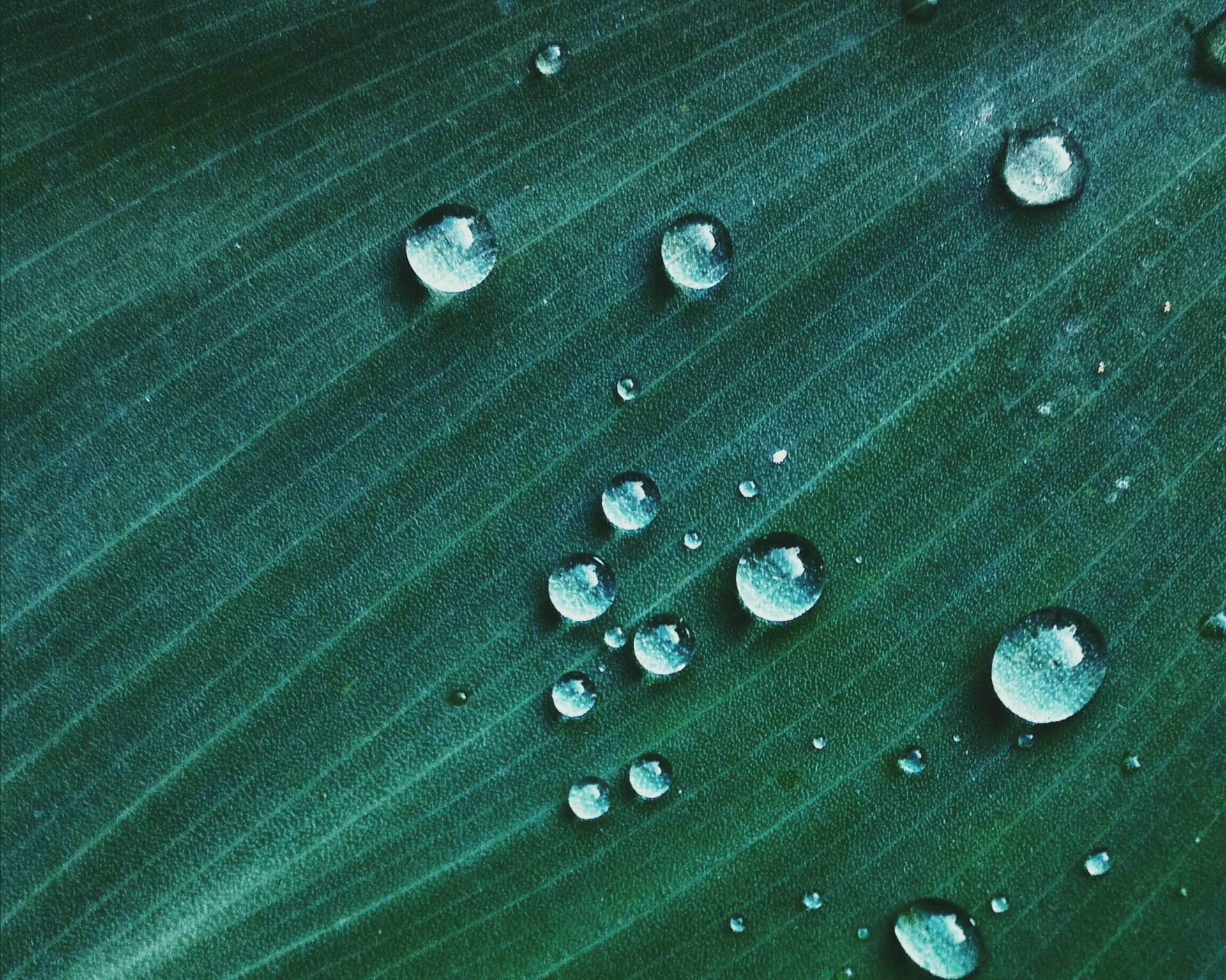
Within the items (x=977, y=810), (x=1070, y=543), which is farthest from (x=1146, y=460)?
(x=977, y=810)

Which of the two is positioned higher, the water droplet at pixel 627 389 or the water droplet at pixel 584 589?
the water droplet at pixel 627 389

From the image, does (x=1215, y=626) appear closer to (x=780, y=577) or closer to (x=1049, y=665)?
(x=1049, y=665)

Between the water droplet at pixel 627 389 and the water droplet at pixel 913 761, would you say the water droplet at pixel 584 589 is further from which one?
the water droplet at pixel 913 761

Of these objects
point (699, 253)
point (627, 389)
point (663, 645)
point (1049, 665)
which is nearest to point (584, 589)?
point (663, 645)

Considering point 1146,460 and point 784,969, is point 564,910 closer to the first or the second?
point 784,969

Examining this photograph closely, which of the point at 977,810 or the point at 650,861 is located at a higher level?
the point at 650,861

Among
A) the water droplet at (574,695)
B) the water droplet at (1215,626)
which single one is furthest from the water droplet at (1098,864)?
the water droplet at (574,695)
